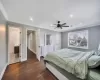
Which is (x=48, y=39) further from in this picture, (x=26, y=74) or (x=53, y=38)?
(x=26, y=74)

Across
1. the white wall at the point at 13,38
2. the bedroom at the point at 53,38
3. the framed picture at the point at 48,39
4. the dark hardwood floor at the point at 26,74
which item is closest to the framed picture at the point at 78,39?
the bedroom at the point at 53,38

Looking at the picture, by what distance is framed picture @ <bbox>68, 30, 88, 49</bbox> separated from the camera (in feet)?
14.6

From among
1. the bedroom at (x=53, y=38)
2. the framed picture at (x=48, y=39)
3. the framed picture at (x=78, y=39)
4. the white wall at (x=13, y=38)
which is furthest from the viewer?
the framed picture at (x=48, y=39)

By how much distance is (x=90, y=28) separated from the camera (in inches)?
164

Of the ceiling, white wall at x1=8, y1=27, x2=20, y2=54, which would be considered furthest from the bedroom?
white wall at x1=8, y1=27, x2=20, y2=54

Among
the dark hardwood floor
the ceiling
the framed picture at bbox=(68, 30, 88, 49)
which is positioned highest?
the ceiling

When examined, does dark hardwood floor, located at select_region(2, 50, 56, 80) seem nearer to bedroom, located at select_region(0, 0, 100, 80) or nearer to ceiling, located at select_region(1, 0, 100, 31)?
bedroom, located at select_region(0, 0, 100, 80)

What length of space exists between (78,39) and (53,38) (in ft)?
7.57

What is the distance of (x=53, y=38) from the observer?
6.06 meters

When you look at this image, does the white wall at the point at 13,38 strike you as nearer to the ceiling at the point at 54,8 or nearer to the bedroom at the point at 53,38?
the bedroom at the point at 53,38

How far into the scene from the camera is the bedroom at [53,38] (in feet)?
5.99

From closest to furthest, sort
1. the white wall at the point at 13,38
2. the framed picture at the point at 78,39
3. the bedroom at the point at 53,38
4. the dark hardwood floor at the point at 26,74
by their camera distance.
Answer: the bedroom at the point at 53,38 → the dark hardwood floor at the point at 26,74 → the framed picture at the point at 78,39 → the white wall at the point at 13,38

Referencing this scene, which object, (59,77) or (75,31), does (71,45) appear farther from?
(59,77)

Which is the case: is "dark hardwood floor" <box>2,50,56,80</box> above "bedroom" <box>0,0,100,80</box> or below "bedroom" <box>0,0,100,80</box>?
below
